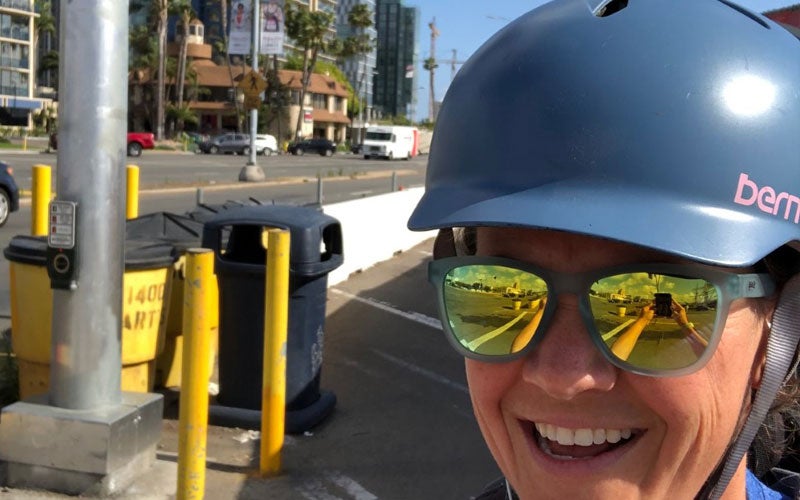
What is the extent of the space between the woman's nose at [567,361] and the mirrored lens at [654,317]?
0.03 metres

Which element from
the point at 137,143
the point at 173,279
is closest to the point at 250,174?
the point at 137,143

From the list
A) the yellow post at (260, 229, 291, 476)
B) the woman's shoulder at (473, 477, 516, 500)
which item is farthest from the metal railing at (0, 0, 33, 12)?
the woman's shoulder at (473, 477, 516, 500)

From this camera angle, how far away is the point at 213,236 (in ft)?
18.6

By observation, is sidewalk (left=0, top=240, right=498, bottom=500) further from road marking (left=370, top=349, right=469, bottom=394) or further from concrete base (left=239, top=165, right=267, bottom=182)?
concrete base (left=239, top=165, right=267, bottom=182)

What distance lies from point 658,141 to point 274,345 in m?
3.66

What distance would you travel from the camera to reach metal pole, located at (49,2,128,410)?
14.1 feet

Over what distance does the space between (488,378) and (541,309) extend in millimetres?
172

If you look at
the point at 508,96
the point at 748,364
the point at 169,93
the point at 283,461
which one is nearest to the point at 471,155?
the point at 508,96

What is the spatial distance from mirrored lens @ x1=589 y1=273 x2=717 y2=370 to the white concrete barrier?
820cm

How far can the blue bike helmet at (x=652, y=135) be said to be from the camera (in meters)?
1.25

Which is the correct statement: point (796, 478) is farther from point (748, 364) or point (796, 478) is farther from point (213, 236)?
point (213, 236)

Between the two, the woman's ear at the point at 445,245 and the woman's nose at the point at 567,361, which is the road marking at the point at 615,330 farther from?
the woman's ear at the point at 445,245

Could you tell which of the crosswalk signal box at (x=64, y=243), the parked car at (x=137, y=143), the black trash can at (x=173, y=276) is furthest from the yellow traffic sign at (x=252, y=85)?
the parked car at (x=137, y=143)

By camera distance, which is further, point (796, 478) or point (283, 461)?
point (283, 461)
